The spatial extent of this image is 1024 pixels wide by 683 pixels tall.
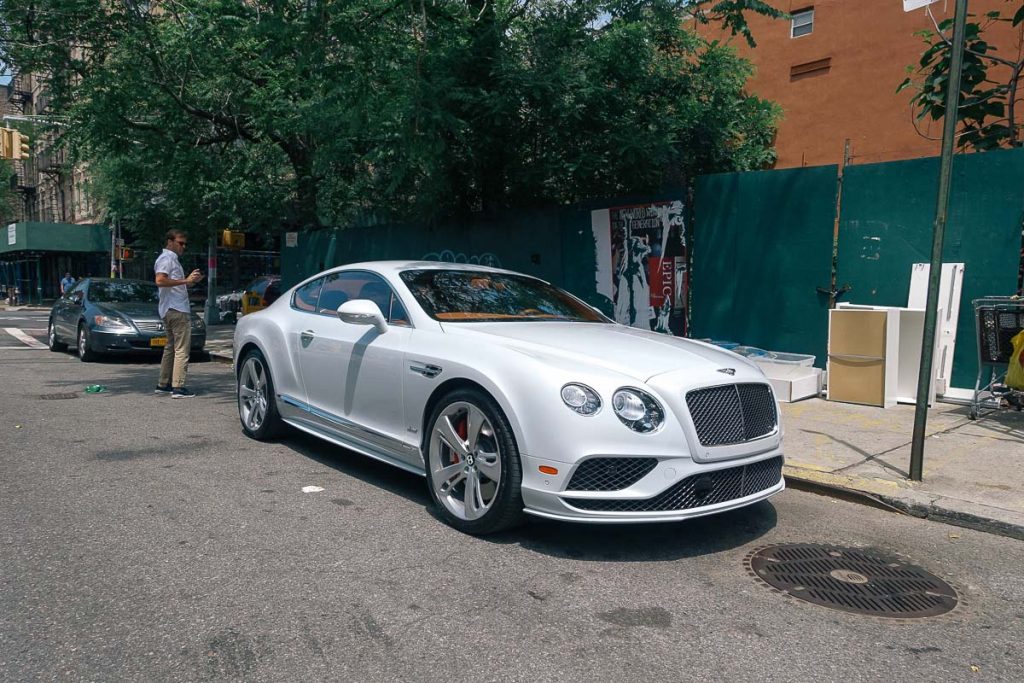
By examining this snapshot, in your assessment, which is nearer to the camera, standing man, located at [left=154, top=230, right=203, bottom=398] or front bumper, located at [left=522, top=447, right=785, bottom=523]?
front bumper, located at [left=522, top=447, right=785, bottom=523]

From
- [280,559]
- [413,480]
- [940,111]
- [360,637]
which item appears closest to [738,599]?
[360,637]

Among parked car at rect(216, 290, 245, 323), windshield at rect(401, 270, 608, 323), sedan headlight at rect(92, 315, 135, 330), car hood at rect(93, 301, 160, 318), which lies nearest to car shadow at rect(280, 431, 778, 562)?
windshield at rect(401, 270, 608, 323)

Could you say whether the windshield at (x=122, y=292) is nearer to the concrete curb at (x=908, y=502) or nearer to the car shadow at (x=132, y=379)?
the car shadow at (x=132, y=379)

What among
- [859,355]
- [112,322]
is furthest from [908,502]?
[112,322]

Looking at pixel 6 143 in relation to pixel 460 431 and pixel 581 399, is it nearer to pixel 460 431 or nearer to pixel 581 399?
pixel 460 431

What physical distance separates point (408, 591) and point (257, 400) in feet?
11.9

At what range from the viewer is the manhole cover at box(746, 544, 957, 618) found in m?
3.74

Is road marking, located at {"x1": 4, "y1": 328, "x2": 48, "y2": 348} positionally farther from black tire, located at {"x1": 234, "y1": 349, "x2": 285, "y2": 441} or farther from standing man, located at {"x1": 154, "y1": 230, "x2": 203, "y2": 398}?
black tire, located at {"x1": 234, "y1": 349, "x2": 285, "y2": 441}

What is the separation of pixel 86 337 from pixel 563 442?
1139 centimetres

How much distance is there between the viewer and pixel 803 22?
20844 mm

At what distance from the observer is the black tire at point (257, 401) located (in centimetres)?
668

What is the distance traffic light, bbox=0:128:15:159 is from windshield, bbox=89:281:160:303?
17.1 feet

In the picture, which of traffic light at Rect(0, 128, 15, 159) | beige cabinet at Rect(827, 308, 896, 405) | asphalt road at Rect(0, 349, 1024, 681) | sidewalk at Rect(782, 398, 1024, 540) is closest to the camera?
asphalt road at Rect(0, 349, 1024, 681)

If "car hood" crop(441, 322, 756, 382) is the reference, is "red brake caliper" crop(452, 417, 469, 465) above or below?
below
